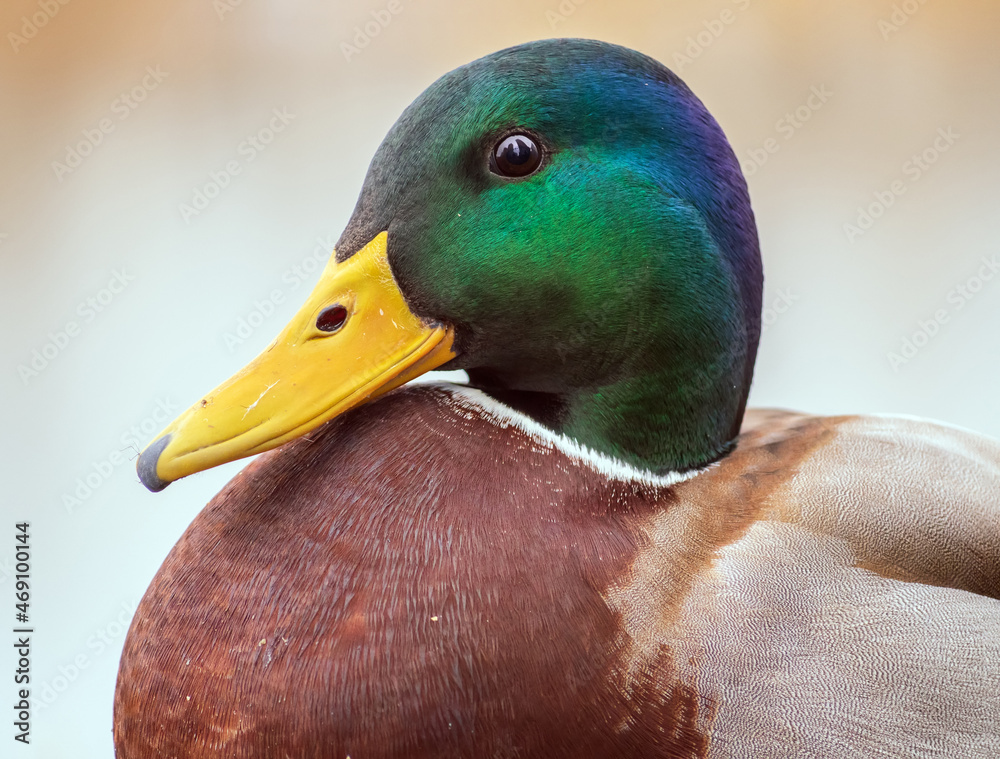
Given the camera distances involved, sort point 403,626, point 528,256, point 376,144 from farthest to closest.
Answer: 1. point 376,144
2. point 528,256
3. point 403,626

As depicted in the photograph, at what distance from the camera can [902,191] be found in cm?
267

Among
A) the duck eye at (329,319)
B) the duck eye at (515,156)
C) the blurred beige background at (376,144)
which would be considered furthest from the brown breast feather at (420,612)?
the blurred beige background at (376,144)

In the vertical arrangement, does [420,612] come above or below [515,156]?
below

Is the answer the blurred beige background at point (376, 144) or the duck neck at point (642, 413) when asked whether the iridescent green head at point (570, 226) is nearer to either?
the duck neck at point (642, 413)

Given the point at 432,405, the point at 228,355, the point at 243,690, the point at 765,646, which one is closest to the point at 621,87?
the point at 432,405

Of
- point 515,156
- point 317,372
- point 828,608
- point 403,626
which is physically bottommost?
point 828,608

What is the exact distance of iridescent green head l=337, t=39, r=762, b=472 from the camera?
88cm

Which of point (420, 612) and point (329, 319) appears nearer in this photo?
point (420, 612)

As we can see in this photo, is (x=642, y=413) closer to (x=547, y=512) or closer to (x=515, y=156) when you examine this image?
(x=547, y=512)

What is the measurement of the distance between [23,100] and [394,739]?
2.36m

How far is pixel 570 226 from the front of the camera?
0.88 meters

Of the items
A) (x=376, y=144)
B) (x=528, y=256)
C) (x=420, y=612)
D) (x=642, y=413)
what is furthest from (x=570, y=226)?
(x=376, y=144)

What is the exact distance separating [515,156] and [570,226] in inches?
3.3

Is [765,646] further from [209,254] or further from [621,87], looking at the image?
[209,254]
